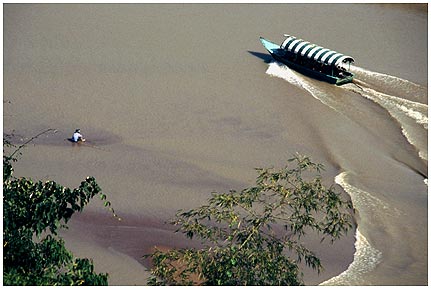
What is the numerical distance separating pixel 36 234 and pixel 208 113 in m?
12.9

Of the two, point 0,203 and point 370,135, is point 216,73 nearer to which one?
point 370,135

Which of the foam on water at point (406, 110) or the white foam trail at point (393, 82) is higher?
the white foam trail at point (393, 82)

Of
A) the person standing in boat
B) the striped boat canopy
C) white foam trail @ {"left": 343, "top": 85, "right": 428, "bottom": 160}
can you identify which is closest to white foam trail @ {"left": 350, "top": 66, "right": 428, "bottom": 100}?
white foam trail @ {"left": 343, "top": 85, "right": 428, "bottom": 160}

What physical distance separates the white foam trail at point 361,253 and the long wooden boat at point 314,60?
22.0ft

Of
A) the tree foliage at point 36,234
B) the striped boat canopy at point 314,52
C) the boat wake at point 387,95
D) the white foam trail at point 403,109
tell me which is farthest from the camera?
the striped boat canopy at point 314,52

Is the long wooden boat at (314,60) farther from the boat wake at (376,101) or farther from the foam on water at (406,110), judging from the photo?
the foam on water at (406,110)

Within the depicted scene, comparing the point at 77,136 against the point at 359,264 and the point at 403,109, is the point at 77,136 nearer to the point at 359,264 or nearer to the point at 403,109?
the point at 359,264

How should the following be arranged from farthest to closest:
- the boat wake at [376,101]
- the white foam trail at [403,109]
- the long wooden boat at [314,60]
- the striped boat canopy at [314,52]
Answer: the long wooden boat at [314,60] → the striped boat canopy at [314,52] → the white foam trail at [403,109] → the boat wake at [376,101]

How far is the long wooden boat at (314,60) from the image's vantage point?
2544 centimetres

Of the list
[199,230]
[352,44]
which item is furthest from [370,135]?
[199,230]

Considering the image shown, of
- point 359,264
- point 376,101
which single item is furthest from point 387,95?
point 359,264

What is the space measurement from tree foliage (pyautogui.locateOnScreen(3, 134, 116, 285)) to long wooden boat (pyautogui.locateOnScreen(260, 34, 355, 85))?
15882mm

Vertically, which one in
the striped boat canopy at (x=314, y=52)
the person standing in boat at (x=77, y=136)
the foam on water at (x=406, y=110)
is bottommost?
the person standing in boat at (x=77, y=136)

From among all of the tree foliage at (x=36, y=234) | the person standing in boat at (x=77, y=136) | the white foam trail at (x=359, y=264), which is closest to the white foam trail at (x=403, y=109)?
the white foam trail at (x=359, y=264)
